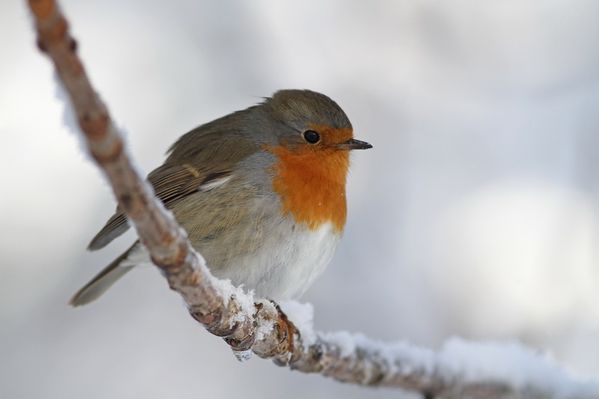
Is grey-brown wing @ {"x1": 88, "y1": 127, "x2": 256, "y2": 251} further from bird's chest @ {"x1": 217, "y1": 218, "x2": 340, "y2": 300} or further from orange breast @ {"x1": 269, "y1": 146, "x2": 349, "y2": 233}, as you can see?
bird's chest @ {"x1": 217, "y1": 218, "x2": 340, "y2": 300}

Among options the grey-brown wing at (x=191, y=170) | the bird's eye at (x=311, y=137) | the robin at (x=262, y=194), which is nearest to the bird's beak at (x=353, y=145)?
the robin at (x=262, y=194)

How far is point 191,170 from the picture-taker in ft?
11.6

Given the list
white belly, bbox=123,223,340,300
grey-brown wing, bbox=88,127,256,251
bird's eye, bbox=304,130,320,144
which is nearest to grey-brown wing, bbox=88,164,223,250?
grey-brown wing, bbox=88,127,256,251

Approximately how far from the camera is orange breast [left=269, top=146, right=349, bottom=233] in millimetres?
3275

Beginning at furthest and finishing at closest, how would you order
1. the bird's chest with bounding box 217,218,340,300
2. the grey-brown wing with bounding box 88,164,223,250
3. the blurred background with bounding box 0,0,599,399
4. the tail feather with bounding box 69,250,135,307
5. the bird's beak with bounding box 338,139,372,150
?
the blurred background with bounding box 0,0,599,399 < the tail feather with bounding box 69,250,135,307 < the bird's beak with bounding box 338,139,372,150 < the grey-brown wing with bounding box 88,164,223,250 < the bird's chest with bounding box 217,218,340,300

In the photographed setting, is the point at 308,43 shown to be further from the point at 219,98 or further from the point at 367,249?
the point at 367,249

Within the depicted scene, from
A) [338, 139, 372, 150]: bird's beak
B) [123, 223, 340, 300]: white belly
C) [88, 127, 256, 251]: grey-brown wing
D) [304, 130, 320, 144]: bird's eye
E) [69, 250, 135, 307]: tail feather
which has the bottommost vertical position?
[69, 250, 135, 307]: tail feather

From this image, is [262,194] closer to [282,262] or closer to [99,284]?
[282,262]

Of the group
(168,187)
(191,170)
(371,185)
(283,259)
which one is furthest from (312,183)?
(371,185)

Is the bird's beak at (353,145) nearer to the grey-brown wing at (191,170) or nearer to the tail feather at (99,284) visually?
the grey-brown wing at (191,170)

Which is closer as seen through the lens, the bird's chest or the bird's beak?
the bird's chest

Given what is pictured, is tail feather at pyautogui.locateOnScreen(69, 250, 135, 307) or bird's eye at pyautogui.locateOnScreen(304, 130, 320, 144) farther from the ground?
bird's eye at pyautogui.locateOnScreen(304, 130, 320, 144)

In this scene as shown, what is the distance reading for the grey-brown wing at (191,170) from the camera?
3.41m

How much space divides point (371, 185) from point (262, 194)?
267cm
